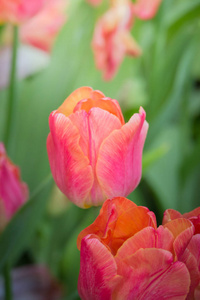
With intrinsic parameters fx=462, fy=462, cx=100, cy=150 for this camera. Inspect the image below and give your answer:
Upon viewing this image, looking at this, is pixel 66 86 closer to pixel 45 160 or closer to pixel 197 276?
pixel 45 160

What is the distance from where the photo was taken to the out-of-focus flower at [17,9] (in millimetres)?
397

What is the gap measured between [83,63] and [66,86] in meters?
0.05

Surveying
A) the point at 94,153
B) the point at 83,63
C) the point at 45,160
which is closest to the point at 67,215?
the point at 45,160

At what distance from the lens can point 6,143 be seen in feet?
1.34

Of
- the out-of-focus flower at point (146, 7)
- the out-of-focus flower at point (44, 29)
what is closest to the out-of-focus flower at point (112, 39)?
the out-of-focus flower at point (146, 7)

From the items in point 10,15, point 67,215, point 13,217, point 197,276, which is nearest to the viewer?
point 197,276

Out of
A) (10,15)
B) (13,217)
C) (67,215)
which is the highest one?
(10,15)

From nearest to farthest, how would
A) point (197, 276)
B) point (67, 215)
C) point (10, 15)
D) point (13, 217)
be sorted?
1. point (197, 276)
2. point (13, 217)
3. point (10, 15)
4. point (67, 215)

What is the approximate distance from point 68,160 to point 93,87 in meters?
0.34

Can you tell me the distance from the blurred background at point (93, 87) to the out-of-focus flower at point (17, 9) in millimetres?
103

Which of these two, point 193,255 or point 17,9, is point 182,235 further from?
point 17,9

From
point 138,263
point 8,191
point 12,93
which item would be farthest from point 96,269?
point 12,93

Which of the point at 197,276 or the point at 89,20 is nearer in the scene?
the point at 197,276

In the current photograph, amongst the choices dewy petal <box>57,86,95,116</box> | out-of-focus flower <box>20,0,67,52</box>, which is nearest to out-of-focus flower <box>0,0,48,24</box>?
out-of-focus flower <box>20,0,67,52</box>
